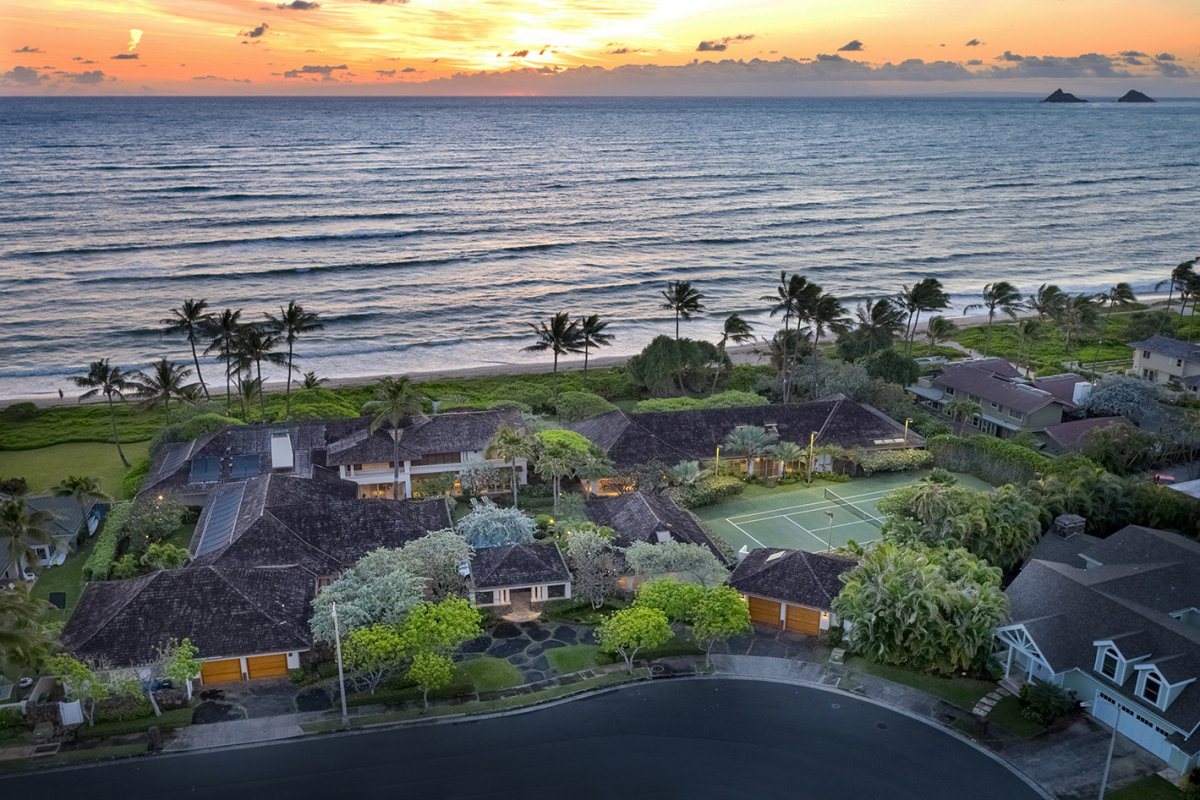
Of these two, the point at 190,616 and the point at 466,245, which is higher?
the point at 466,245

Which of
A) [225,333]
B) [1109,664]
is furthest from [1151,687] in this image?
[225,333]

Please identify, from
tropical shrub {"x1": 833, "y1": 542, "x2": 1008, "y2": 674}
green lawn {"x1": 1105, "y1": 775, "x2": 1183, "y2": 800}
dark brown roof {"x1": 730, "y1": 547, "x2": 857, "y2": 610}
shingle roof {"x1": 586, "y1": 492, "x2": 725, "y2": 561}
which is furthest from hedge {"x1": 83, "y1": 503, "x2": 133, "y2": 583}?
green lawn {"x1": 1105, "y1": 775, "x2": 1183, "y2": 800}

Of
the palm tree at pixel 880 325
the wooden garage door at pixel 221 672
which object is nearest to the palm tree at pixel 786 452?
the palm tree at pixel 880 325

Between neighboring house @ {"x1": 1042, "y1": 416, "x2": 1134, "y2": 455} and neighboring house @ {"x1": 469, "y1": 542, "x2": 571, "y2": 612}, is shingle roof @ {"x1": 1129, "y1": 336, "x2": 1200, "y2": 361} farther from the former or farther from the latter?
neighboring house @ {"x1": 469, "y1": 542, "x2": 571, "y2": 612}

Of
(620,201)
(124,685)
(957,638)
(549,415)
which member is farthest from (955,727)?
(620,201)

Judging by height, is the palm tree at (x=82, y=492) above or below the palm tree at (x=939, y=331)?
below

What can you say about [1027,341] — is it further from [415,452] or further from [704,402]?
[415,452]

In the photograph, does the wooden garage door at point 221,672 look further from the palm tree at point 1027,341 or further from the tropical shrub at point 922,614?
the palm tree at point 1027,341
